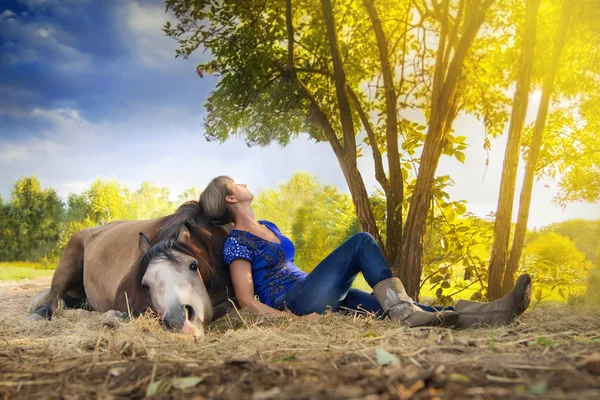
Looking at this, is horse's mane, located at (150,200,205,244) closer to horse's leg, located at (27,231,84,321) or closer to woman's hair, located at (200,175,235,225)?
woman's hair, located at (200,175,235,225)

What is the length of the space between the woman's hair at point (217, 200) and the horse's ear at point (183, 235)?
35 cm

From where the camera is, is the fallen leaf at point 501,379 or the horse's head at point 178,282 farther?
the horse's head at point 178,282

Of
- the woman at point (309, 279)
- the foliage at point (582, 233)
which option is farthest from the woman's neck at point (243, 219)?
the foliage at point (582, 233)

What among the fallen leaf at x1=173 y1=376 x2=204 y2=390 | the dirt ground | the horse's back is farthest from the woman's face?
the fallen leaf at x1=173 y1=376 x2=204 y2=390

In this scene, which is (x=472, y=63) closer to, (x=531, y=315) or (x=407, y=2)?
(x=407, y=2)

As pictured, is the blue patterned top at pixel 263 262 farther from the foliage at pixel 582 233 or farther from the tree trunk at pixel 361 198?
the foliage at pixel 582 233

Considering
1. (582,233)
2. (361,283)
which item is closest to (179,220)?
(582,233)

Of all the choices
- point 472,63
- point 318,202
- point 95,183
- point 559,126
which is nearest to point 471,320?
point 472,63

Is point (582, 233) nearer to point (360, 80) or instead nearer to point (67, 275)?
point (360, 80)

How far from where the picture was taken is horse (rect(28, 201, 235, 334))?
2914mm

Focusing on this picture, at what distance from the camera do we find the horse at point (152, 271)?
115 inches

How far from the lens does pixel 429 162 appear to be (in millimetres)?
4453

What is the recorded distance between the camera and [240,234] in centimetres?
350

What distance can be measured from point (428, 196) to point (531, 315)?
1.24 m
